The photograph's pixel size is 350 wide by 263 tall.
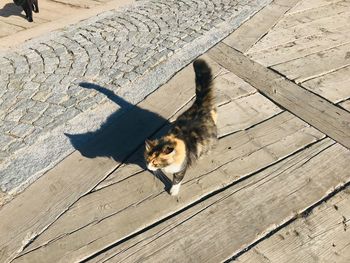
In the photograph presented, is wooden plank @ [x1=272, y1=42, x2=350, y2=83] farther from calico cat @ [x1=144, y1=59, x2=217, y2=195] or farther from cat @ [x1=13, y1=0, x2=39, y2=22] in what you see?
cat @ [x1=13, y1=0, x2=39, y2=22]

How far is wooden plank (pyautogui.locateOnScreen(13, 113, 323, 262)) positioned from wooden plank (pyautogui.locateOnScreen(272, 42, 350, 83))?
1.03 meters

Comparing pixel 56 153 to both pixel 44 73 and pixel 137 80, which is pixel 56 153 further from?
pixel 44 73

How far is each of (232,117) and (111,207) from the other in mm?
1657

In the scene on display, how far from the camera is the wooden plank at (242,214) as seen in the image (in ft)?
8.79

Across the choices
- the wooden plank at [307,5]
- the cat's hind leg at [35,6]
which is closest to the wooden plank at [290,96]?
the wooden plank at [307,5]

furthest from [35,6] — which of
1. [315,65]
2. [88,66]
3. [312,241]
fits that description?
[312,241]

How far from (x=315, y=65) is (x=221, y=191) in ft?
8.63

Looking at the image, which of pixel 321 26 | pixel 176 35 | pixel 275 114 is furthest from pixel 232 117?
pixel 321 26

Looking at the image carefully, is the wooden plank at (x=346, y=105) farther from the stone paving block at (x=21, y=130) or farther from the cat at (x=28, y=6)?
the cat at (x=28, y=6)

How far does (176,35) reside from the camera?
5805 millimetres

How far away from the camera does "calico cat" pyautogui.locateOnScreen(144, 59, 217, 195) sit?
2850 millimetres

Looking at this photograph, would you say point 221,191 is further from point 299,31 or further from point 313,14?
point 313,14

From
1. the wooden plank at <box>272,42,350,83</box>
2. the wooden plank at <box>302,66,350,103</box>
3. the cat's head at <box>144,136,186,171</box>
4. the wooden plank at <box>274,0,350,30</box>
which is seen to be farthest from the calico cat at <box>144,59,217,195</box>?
the wooden plank at <box>274,0,350,30</box>

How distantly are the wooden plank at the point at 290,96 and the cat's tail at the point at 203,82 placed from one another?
1.11 metres
